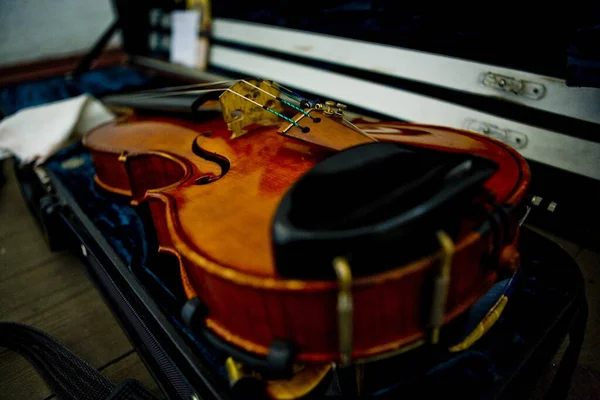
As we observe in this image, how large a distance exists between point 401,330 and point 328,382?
0.71ft

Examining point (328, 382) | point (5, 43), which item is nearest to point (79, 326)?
point (328, 382)

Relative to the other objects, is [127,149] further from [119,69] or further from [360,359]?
[119,69]

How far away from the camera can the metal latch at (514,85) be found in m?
1.16

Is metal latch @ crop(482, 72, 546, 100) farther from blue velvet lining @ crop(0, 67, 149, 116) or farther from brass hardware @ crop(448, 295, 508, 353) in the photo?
blue velvet lining @ crop(0, 67, 149, 116)

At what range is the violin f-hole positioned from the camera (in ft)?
2.88

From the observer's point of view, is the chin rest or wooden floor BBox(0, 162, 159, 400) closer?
the chin rest

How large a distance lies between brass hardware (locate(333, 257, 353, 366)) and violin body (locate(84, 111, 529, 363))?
0.03 meters

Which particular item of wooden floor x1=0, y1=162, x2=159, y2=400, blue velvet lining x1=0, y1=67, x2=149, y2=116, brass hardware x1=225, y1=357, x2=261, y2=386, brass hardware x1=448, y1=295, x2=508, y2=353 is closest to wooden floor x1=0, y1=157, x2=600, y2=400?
wooden floor x1=0, y1=162, x2=159, y2=400

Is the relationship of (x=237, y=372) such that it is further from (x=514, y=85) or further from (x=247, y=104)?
(x=514, y=85)

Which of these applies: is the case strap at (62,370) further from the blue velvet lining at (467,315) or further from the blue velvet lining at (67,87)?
the blue velvet lining at (67,87)

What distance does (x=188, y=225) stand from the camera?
692 mm

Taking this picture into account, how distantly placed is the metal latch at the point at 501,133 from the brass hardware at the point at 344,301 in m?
1.03

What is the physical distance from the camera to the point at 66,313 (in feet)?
4.09

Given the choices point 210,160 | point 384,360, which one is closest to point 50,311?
point 210,160
